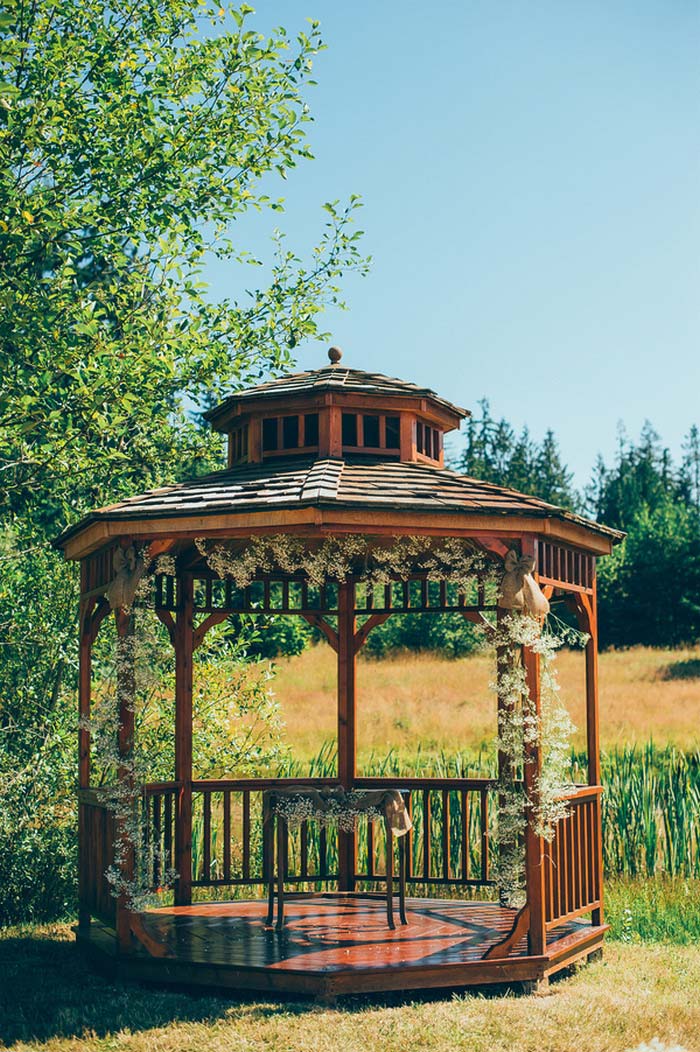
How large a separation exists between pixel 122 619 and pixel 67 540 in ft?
4.77

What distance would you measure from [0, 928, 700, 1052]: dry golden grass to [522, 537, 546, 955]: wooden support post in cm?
38

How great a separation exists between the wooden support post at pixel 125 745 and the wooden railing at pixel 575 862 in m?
2.71

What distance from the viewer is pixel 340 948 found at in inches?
308

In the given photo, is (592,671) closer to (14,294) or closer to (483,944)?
(483,944)

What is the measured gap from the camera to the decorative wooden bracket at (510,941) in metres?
7.50

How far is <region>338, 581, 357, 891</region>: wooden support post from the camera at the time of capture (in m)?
10.3

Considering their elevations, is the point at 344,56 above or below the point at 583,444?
below

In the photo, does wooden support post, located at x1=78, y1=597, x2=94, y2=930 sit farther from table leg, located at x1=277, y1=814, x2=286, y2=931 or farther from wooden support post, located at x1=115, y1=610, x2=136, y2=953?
table leg, located at x1=277, y1=814, x2=286, y2=931

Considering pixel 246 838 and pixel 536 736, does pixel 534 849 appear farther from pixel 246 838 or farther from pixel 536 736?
pixel 246 838

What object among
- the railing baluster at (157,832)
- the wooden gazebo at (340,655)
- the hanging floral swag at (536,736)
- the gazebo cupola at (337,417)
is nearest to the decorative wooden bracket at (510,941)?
the wooden gazebo at (340,655)

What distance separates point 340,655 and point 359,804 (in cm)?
233

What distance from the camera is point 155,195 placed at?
12109 millimetres

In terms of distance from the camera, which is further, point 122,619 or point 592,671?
point 592,671

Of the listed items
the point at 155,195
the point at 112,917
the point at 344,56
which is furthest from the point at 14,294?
the point at 112,917
